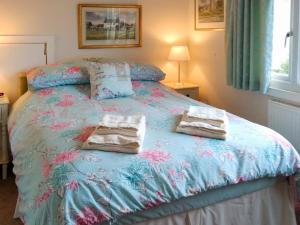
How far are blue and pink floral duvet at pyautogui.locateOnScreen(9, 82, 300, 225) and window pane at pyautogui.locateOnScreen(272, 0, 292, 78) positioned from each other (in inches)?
37.9

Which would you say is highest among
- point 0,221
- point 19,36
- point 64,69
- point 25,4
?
point 25,4

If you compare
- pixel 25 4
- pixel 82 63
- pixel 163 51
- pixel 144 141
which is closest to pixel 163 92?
pixel 82 63

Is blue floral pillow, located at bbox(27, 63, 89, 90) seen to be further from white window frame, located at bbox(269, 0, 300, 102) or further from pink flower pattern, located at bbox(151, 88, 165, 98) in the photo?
white window frame, located at bbox(269, 0, 300, 102)

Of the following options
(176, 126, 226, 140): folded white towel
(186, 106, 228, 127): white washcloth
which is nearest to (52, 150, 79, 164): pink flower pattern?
(176, 126, 226, 140): folded white towel

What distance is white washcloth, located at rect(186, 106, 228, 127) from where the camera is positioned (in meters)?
2.09

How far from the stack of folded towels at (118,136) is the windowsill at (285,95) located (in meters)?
1.40

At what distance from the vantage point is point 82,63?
3.39 metres

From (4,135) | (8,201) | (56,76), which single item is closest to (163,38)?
(56,76)

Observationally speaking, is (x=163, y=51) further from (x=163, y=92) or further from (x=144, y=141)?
(x=144, y=141)

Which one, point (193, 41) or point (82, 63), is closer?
point (82, 63)

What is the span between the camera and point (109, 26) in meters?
3.82

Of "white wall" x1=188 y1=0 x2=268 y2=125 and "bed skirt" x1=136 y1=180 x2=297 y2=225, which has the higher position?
"white wall" x1=188 y1=0 x2=268 y2=125

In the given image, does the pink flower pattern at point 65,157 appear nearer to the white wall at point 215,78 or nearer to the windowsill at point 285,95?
the windowsill at point 285,95

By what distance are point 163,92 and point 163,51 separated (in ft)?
3.57
